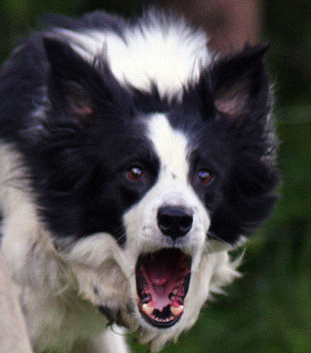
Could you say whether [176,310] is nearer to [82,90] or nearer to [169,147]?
[169,147]

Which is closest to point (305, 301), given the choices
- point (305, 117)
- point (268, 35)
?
point (305, 117)

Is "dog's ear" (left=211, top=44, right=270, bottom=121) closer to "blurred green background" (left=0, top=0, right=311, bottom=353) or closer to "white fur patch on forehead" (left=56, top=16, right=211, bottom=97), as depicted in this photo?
"white fur patch on forehead" (left=56, top=16, right=211, bottom=97)

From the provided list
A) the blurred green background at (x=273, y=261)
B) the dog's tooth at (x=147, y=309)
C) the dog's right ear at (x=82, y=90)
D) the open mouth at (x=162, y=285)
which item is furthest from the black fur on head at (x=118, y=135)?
the blurred green background at (x=273, y=261)

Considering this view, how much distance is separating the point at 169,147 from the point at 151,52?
0.76 metres

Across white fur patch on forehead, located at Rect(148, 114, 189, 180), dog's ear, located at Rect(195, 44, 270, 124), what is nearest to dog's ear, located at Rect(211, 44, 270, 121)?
dog's ear, located at Rect(195, 44, 270, 124)

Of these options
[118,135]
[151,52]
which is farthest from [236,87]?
[118,135]

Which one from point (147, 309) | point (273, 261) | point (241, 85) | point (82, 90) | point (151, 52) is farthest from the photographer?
point (273, 261)

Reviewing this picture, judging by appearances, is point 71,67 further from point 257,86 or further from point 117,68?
point 257,86

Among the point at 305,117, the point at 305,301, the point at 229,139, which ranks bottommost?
A: the point at 305,301

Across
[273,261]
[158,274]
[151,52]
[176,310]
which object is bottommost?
[273,261]

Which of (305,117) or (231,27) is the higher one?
(231,27)

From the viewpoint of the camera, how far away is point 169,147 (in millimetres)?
3645

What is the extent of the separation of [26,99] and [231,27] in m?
2.48

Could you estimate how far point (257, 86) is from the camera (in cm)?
404
